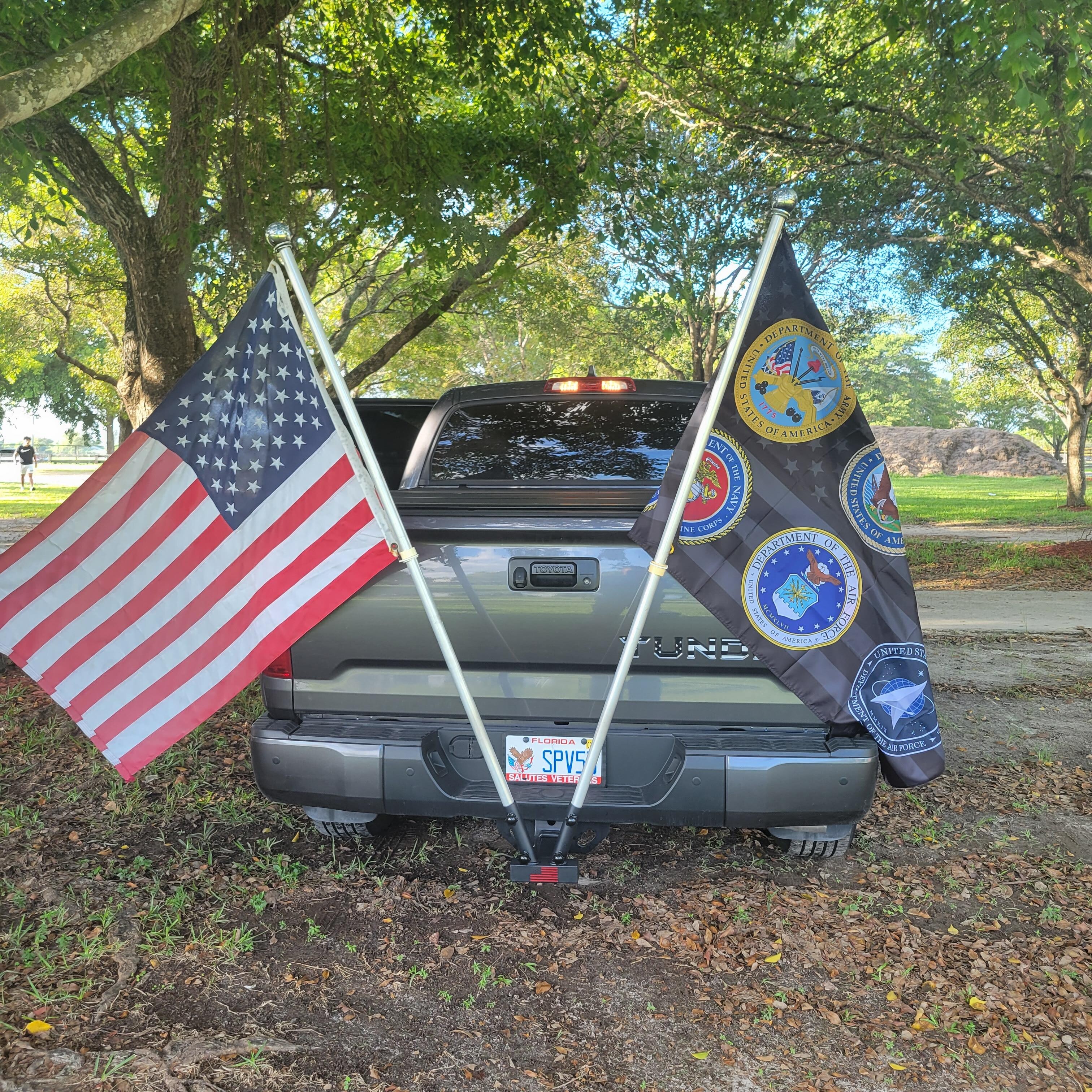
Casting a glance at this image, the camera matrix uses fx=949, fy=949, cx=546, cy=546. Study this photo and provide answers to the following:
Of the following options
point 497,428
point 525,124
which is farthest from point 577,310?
point 497,428

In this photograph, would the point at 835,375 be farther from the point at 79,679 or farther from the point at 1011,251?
the point at 1011,251

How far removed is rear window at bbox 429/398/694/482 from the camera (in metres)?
4.45

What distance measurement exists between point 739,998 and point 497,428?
2.76 metres

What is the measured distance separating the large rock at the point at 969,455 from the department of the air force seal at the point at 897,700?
44.9 meters

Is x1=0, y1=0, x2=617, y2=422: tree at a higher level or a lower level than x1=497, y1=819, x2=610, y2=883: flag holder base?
higher

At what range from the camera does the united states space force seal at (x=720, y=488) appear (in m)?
3.32

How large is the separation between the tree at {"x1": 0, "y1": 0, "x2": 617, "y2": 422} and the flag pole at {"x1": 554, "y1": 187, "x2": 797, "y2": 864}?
4057 millimetres

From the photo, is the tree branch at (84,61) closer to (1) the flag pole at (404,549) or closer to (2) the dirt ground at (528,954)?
(1) the flag pole at (404,549)

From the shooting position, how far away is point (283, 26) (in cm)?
917

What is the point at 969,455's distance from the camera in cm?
4681

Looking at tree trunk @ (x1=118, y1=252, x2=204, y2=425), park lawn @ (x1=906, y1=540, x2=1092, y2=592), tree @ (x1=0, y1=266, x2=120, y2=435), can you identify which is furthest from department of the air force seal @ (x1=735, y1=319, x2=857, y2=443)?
tree @ (x1=0, y1=266, x2=120, y2=435)

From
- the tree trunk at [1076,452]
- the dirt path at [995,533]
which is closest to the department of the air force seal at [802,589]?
the dirt path at [995,533]

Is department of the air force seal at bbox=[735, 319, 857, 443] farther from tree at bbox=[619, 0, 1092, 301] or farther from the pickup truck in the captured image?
tree at bbox=[619, 0, 1092, 301]

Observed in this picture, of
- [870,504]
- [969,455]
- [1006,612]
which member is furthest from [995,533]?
[969,455]
